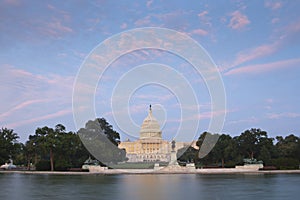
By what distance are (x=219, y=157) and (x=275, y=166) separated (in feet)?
36.3

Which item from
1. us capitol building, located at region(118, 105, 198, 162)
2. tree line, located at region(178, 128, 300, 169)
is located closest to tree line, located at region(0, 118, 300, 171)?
tree line, located at region(178, 128, 300, 169)

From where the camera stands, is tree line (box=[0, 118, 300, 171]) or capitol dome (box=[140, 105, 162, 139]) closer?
tree line (box=[0, 118, 300, 171])

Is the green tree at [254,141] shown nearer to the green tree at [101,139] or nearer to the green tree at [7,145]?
the green tree at [101,139]

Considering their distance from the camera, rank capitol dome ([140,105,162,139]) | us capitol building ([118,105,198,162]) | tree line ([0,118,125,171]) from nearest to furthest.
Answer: tree line ([0,118,125,171]), us capitol building ([118,105,198,162]), capitol dome ([140,105,162,139])

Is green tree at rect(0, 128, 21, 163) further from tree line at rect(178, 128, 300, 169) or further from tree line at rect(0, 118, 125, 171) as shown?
tree line at rect(178, 128, 300, 169)

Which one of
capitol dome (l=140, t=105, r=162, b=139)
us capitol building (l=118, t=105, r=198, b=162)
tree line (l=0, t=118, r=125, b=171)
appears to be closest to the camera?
tree line (l=0, t=118, r=125, b=171)

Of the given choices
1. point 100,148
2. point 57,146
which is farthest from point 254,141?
point 57,146

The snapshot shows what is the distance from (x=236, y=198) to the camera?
21.5 metres

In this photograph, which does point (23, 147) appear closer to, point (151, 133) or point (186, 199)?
point (186, 199)

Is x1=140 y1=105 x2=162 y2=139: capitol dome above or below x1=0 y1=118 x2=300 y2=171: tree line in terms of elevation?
above

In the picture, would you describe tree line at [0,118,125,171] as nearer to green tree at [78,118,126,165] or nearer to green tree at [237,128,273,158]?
green tree at [78,118,126,165]

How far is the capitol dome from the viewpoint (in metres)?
154

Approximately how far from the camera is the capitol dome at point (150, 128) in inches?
6068

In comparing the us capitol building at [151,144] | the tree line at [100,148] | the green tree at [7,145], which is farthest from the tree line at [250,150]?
the us capitol building at [151,144]
